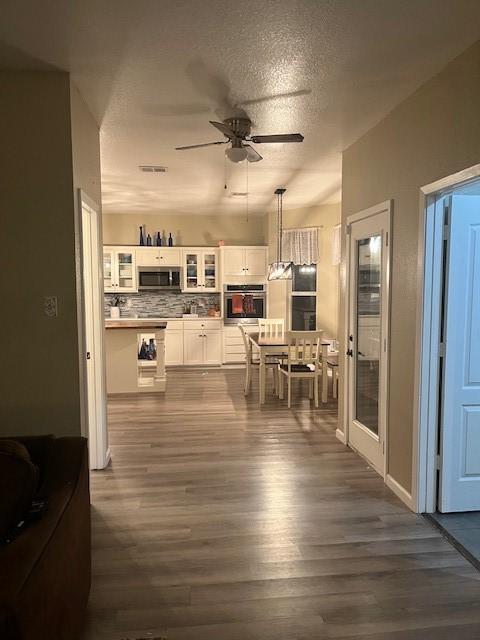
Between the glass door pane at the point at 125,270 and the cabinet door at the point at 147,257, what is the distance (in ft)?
0.46

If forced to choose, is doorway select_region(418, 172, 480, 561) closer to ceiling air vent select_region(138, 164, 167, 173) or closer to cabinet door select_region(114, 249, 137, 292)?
ceiling air vent select_region(138, 164, 167, 173)

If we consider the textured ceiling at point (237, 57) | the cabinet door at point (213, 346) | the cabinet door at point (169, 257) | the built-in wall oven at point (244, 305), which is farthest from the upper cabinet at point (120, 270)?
the textured ceiling at point (237, 57)

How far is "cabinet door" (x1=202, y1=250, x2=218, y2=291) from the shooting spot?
8.42m

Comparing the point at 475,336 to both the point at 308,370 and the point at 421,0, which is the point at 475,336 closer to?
the point at 421,0

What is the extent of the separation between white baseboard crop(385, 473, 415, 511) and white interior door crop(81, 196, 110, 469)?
2261mm

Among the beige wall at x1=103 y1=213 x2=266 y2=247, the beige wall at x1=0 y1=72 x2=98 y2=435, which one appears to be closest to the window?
the beige wall at x1=103 y1=213 x2=266 y2=247

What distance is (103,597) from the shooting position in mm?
2242

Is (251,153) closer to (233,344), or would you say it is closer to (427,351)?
(427,351)

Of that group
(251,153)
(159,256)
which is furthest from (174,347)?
(251,153)

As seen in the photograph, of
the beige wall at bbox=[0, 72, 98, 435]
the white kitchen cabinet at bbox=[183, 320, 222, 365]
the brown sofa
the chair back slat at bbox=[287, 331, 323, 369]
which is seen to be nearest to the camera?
the brown sofa

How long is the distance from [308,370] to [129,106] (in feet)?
12.4

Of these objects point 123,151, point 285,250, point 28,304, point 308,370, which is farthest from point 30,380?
point 285,250

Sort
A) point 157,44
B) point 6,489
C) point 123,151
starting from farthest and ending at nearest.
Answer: point 123,151 < point 157,44 < point 6,489

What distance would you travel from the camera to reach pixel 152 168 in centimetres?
504
